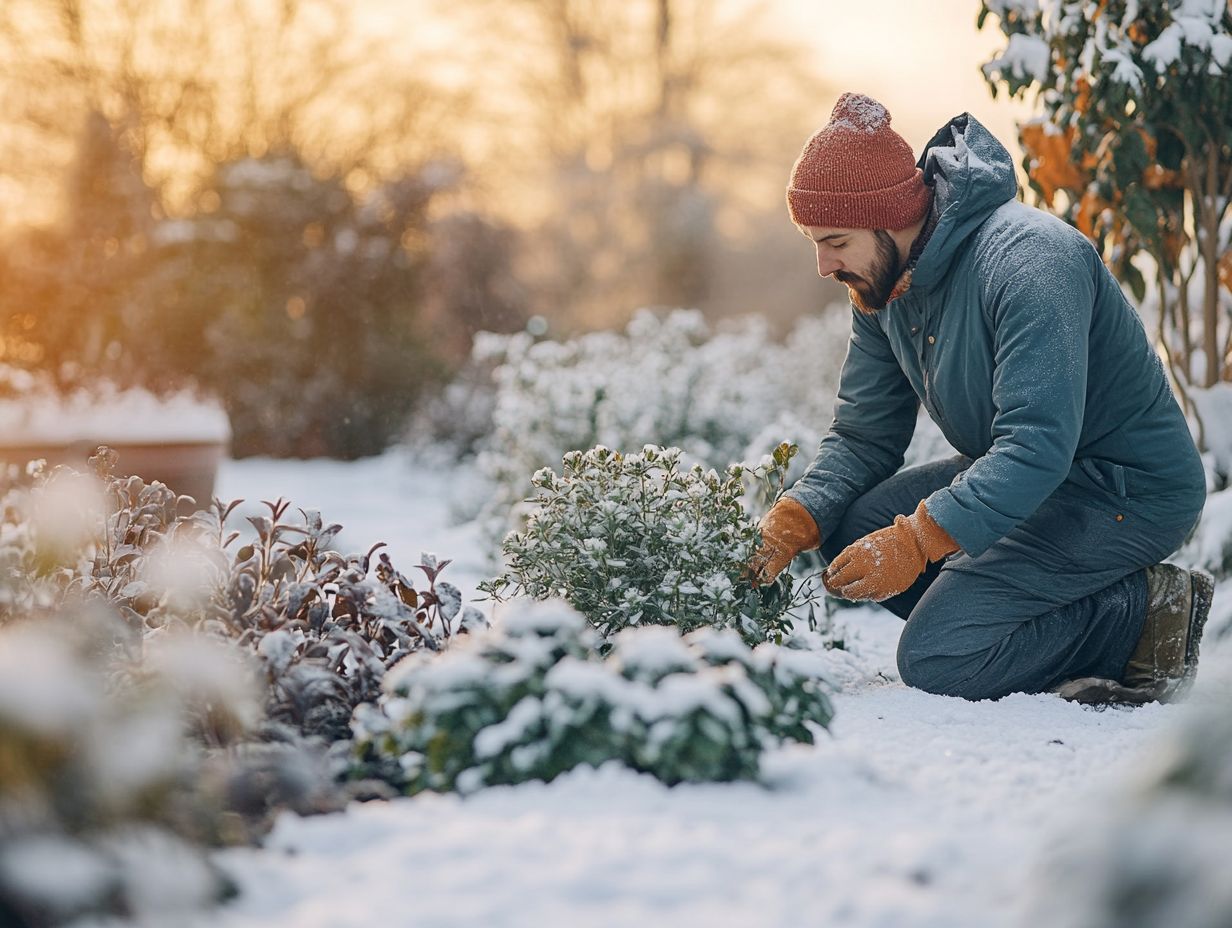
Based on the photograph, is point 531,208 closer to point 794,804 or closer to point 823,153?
point 823,153

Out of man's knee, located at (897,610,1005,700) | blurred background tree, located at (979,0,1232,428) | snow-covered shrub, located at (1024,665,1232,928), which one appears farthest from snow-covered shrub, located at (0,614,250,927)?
blurred background tree, located at (979,0,1232,428)

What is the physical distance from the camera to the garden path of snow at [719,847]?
4.62 ft

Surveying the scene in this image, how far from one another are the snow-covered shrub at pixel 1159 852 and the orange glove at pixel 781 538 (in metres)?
1.63

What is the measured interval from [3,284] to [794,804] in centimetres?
834

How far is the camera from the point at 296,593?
2.43 metres

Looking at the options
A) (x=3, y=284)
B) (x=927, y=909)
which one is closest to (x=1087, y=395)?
(x=927, y=909)

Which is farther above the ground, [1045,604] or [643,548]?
[643,548]

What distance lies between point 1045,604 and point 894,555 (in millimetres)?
524

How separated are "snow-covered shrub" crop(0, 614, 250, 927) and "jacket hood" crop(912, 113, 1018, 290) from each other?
2023 mm

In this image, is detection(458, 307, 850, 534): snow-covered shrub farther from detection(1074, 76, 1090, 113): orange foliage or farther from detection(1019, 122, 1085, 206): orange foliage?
detection(1074, 76, 1090, 113): orange foliage

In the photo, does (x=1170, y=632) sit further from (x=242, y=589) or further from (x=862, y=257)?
(x=242, y=589)

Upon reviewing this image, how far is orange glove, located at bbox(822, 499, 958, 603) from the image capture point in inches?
106

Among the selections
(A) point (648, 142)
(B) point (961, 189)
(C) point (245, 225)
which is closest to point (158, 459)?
(B) point (961, 189)

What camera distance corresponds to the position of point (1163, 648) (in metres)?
2.96
